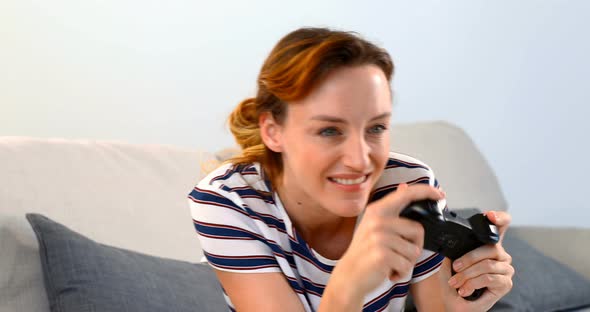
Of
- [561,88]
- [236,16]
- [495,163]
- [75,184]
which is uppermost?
[236,16]

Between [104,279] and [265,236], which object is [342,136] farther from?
[104,279]

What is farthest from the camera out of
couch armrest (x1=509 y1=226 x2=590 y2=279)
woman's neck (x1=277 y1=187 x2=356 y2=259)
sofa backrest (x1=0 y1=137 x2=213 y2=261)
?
couch armrest (x1=509 y1=226 x2=590 y2=279)

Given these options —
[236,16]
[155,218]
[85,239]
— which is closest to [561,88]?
[236,16]

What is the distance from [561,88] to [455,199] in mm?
1146

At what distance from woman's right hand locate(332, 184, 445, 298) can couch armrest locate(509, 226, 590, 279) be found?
5.11 feet

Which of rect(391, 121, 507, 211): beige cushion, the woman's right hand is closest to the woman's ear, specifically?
the woman's right hand

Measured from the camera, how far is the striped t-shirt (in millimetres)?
1528

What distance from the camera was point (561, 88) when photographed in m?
3.53

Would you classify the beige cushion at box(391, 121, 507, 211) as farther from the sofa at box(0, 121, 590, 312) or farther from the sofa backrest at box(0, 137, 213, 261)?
the sofa backrest at box(0, 137, 213, 261)

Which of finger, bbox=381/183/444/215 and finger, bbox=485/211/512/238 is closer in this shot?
finger, bbox=381/183/444/215

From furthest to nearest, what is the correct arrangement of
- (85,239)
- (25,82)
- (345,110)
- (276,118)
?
(25,82) < (85,239) < (276,118) < (345,110)

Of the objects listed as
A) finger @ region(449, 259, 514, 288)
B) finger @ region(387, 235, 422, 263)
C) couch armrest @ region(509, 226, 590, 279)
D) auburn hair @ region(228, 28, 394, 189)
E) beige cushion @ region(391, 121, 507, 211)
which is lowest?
couch armrest @ region(509, 226, 590, 279)

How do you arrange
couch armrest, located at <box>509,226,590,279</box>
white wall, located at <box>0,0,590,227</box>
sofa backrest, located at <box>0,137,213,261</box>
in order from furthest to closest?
couch armrest, located at <box>509,226,590,279</box>
white wall, located at <box>0,0,590,227</box>
sofa backrest, located at <box>0,137,213,261</box>

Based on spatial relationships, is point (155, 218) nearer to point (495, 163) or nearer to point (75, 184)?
point (75, 184)
